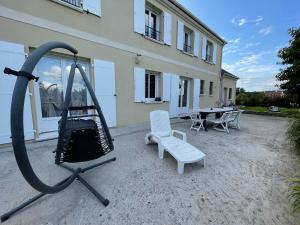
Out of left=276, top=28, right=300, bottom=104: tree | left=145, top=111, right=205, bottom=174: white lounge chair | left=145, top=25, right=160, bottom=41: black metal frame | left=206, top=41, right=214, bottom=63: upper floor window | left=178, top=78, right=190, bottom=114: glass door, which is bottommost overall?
left=145, top=111, right=205, bottom=174: white lounge chair

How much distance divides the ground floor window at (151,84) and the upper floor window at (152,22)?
5.40ft

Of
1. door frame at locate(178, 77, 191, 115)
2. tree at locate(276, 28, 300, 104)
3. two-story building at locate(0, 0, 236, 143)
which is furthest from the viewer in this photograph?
door frame at locate(178, 77, 191, 115)

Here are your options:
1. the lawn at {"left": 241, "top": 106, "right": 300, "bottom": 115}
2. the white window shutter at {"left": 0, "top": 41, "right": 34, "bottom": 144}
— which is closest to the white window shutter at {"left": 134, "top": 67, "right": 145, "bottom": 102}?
the white window shutter at {"left": 0, "top": 41, "right": 34, "bottom": 144}

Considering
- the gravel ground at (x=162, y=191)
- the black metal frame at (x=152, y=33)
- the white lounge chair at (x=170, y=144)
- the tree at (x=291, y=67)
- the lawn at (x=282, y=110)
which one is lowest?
the gravel ground at (x=162, y=191)

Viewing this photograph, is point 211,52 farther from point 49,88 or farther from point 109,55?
point 49,88

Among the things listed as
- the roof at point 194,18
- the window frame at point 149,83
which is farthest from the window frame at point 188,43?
the window frame at point 149,83

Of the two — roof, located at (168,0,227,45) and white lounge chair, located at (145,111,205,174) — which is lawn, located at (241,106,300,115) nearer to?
white lounge chair, located at (145,111,205,174)

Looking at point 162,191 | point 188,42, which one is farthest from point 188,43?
point 162,191

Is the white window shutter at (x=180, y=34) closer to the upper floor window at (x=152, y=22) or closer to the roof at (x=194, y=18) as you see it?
the roof at (x=194, y=18)

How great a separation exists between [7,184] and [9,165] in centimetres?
73

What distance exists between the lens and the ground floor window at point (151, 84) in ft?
21.2

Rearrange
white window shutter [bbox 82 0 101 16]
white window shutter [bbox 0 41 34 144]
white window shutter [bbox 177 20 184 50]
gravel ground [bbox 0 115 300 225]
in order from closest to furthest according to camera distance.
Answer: gravel ground [bbox 0 115 300 225] < white window shutter [bbox 0 41 34 144] < white window shutter [bbox 82 0 101 16] < white window shutter [bbox 177 20 184 50]

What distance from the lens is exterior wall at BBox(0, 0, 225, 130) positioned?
10.9 ft

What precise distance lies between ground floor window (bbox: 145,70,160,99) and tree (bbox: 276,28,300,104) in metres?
7.19
